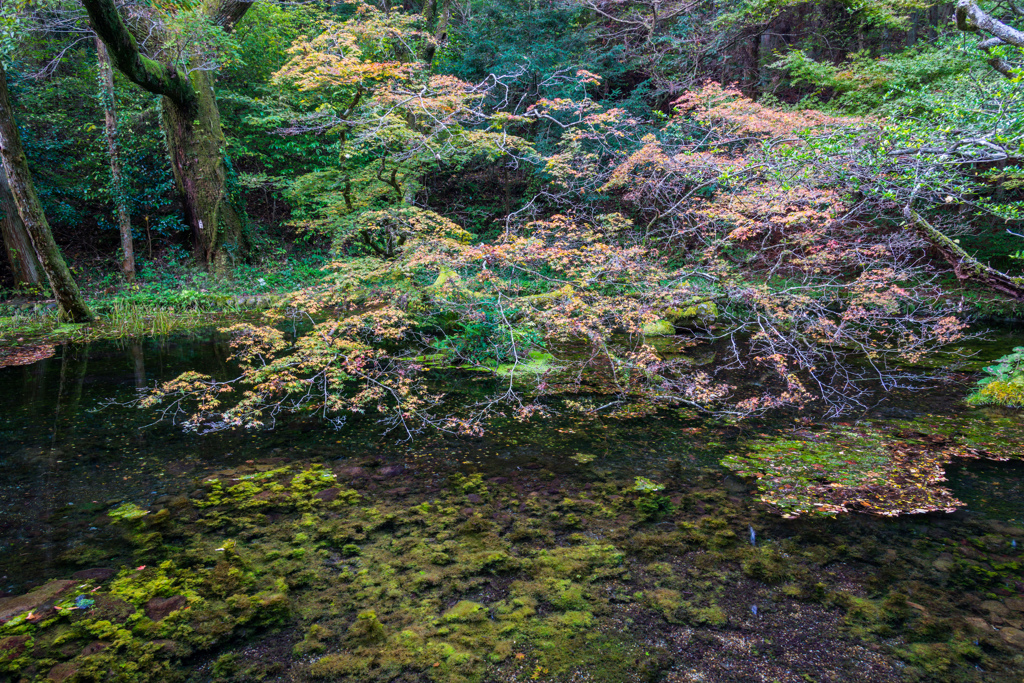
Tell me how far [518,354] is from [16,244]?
9471 mm

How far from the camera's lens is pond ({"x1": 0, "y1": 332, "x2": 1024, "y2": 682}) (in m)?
2.34

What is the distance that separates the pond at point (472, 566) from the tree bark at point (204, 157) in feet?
24.4

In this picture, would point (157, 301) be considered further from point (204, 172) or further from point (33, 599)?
point (33, 599)

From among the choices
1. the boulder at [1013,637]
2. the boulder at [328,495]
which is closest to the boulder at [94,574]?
the boulder at [328,495]

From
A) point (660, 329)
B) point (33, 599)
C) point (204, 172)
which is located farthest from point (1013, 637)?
point (204, 172)

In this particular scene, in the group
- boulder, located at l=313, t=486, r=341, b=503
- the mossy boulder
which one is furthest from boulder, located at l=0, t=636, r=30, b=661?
the mossy boulder

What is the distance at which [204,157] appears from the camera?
→ 35.6 feet

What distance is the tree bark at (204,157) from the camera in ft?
32.8

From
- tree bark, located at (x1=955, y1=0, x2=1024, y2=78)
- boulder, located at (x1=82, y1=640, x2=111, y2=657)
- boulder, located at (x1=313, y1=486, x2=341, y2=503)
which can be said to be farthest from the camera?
tree bark, located at (x1=955, y1=0, x2=1024, y2=78)

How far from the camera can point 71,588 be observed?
2.74 m

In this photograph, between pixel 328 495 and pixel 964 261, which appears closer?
pixel 328 495

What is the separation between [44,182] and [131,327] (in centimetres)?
484

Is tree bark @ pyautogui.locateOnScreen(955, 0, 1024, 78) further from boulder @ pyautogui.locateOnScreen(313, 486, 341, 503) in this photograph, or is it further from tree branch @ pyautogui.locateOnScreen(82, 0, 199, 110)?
tree branch @ pyautogui.locateOnScreen(82, 0, 199, 110)

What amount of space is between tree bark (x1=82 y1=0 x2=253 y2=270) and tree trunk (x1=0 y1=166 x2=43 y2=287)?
107 inches
